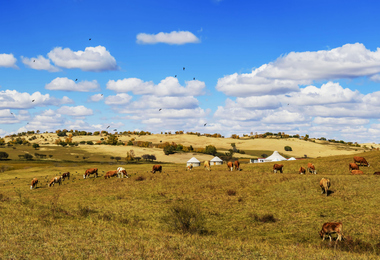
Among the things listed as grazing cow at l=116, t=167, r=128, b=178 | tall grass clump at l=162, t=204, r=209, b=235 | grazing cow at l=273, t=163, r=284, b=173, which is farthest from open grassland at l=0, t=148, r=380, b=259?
grazing cow at l=273, t=163, r=284, b=173

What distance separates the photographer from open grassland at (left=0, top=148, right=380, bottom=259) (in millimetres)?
15359

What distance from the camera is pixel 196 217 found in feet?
81.1

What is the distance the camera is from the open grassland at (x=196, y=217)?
15.4 m

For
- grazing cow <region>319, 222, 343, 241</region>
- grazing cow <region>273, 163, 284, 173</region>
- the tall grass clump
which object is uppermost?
grazing cow <region>273, 163, 284, 173</region>

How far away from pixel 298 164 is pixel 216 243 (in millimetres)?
37111

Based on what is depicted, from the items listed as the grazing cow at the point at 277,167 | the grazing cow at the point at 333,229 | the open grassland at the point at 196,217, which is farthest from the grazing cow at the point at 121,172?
the grazing cow at the point at 333,229

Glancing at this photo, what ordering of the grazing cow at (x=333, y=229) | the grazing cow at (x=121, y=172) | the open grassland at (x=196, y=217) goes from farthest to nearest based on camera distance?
the grazing cow at (x=121, y=172) → the grazing cow at (x=333, y=229) → the open grassland at (x=196, y=217)

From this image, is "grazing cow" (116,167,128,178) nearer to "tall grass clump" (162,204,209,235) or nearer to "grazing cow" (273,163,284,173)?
"grazing cow" (273,163,284,173)

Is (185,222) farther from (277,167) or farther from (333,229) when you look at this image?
(277,167)

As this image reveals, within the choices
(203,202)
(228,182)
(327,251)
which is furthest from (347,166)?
(327,251)

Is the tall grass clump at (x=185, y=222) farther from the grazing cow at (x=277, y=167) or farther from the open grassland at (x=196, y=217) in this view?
the grazing cow at (x=277, y=167)

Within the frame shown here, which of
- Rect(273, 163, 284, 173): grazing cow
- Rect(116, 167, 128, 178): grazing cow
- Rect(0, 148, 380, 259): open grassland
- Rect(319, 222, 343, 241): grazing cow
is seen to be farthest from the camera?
Rect(116, 167, 128, 178): grazing cow

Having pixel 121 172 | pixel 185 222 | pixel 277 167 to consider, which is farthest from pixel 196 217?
pixel 121 172

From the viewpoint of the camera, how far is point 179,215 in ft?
79.3
